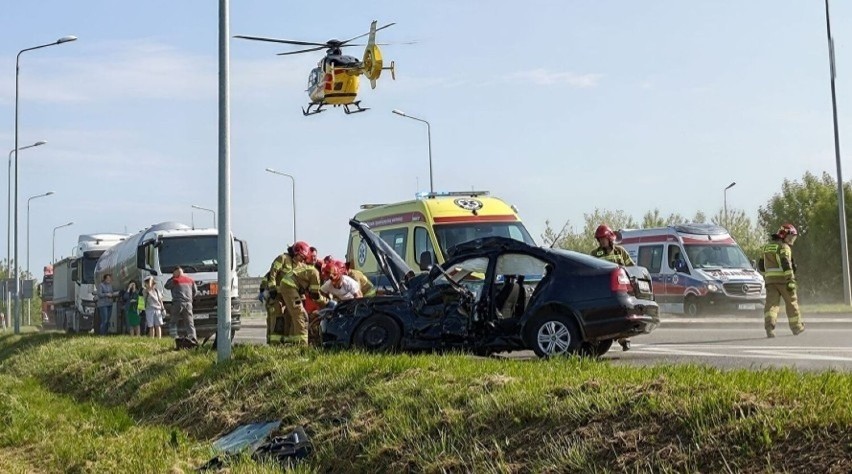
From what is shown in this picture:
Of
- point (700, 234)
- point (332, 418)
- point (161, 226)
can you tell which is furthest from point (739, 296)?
point (332, 418)

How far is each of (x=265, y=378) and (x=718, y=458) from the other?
695 centimetres

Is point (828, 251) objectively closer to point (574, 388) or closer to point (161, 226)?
point (161, 226)

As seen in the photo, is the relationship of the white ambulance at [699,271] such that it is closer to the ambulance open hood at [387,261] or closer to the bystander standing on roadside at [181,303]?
the bystander standing on roadside at [181,303]

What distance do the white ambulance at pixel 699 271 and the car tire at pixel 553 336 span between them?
688 inches

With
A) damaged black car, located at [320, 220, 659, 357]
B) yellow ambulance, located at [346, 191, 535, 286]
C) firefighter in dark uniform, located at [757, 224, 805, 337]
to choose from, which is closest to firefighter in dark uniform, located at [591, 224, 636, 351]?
damaged black car, located at [320, 220, 659, 357]

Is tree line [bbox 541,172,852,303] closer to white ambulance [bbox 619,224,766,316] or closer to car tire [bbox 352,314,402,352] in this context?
white ambulance [bbox 619,224,766,316]

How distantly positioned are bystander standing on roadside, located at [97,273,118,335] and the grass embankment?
19297 mm

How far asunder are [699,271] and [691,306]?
92 centimetres

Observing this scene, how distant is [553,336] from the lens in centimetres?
1342

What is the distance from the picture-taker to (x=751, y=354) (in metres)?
14.6

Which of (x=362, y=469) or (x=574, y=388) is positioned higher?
(x=574, y=388)

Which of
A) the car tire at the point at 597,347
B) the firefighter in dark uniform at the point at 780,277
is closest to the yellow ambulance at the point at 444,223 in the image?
the firefighter in dark uniform at the point at 780,277

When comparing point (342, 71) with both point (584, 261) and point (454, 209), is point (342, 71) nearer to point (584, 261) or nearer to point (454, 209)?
point (454, 209)

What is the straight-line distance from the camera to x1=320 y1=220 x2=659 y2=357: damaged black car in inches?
525
